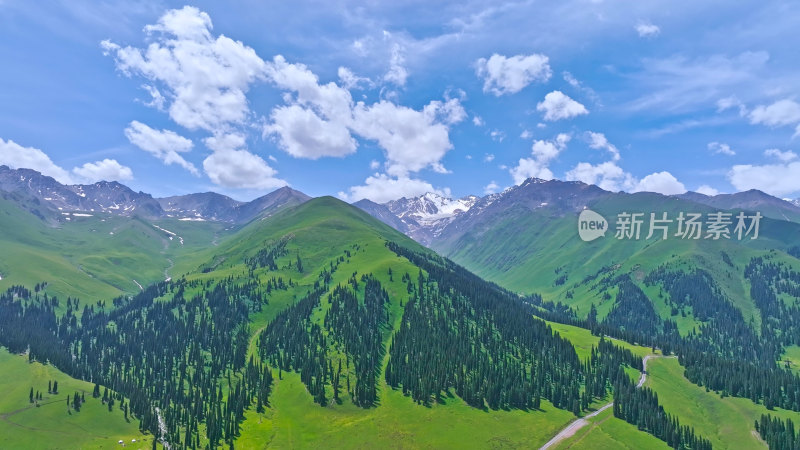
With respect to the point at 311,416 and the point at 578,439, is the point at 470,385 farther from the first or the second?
the point at 311,416

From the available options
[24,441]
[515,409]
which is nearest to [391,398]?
[515,409]

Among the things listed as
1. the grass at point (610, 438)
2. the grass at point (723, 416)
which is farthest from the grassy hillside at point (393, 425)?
the grass at point (723, 416)

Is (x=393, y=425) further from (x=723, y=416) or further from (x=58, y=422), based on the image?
(x=723, y=416)

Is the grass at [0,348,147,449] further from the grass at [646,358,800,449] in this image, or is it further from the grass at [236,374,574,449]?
the grass at [646,358,800,449]

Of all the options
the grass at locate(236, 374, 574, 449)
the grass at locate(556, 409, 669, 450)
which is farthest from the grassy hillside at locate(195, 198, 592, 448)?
the grass at locate(556, 409, 669, 450)

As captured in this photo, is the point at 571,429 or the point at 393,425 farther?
the point at 393,425

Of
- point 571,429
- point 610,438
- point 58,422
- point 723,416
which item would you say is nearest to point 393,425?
point 571,429

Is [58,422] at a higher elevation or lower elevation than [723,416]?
lower

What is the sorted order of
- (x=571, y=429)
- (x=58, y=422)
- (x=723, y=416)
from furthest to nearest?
(x=723, y=416)
(x=571, y=429)
(x=58, y=422)
